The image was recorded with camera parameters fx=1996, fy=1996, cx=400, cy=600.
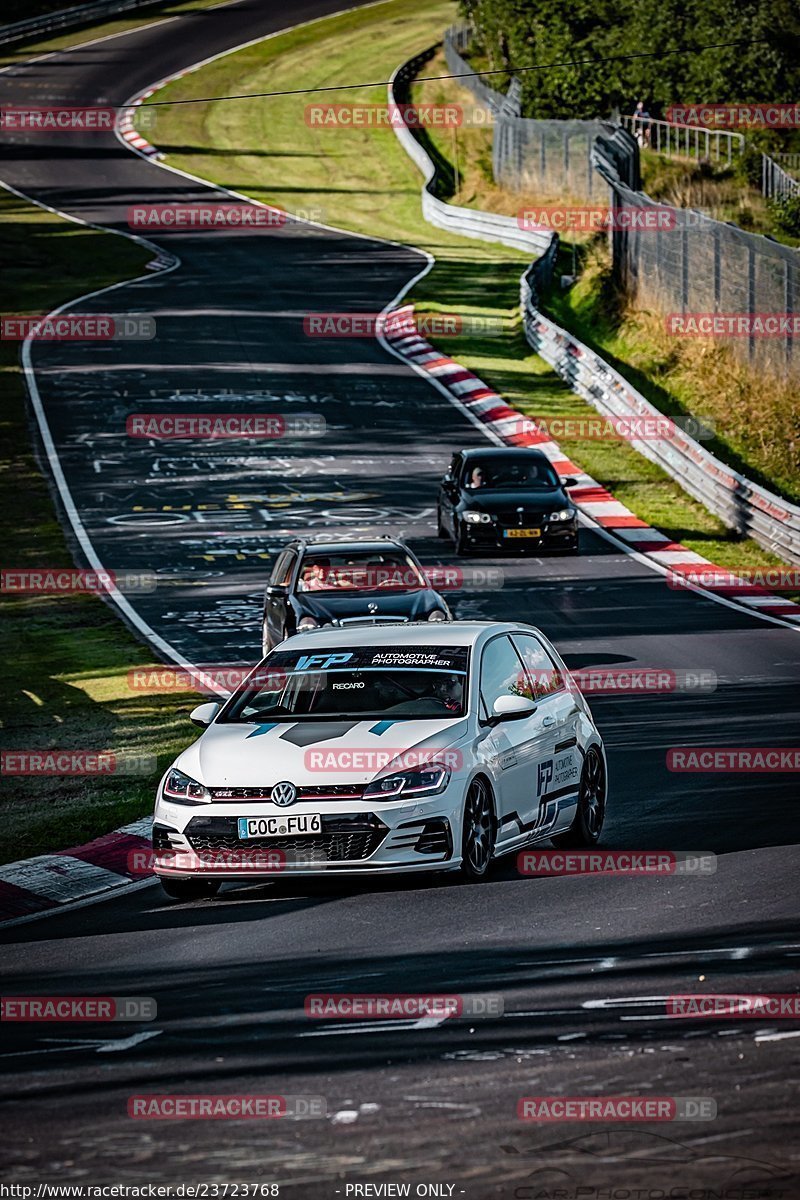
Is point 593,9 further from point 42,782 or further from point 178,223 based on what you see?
point 42,782

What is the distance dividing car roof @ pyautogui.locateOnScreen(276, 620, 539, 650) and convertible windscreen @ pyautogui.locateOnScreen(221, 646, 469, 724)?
0.11m

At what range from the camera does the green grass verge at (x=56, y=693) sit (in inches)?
557

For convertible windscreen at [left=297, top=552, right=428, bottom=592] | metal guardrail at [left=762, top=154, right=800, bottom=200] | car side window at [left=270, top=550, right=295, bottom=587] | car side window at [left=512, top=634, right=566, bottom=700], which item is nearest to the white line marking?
car side window at [left=512, top=634, right=566, bottom=700]

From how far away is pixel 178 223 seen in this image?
6438cm

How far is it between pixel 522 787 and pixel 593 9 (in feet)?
181

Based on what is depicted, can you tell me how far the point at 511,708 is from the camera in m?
11.6

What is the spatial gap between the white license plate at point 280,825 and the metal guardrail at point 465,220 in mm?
43754

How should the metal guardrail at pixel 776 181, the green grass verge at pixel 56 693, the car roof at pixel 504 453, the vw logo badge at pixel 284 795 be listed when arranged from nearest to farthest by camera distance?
the vw logo badge at pixel 284 795 → the green grass verge at pixel 56 693 → the car roof at pixel 504 453 → the metal guardrail at pixel 776 181

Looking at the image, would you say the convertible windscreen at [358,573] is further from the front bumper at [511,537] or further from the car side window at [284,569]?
the front bumper at [511,537]

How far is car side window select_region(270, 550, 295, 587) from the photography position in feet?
70.1

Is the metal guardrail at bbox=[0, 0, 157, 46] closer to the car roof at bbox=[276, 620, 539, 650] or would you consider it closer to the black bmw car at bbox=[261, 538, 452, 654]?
the black bmw car at bbox=[261, 538, 452, 654]

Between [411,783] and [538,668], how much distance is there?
7.13 ft

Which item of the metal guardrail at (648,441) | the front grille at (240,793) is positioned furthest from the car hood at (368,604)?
the front grille at (240,793)

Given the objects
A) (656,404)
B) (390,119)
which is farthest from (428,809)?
(390,119)
